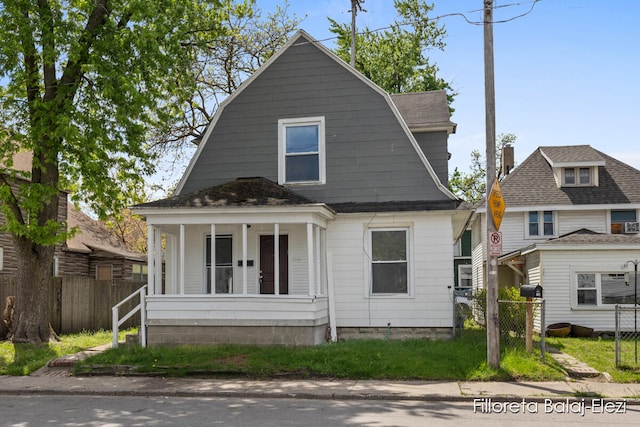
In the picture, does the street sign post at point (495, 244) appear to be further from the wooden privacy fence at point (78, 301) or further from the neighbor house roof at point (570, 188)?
the neighbor house roof at point (570, 188)

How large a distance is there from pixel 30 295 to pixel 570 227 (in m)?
20.6

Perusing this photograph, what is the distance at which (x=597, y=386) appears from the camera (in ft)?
34.8

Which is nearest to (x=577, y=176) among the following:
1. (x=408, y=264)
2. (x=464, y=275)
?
(x=408, y=264)

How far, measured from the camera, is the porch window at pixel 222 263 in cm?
1667

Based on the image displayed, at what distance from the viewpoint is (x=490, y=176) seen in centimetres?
1161

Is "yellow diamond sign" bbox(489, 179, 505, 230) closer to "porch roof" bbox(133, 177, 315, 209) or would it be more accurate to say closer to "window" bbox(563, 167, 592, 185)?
"porch roof" bbox(133, 177, 315, 209)

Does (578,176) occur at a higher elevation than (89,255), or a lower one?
higher

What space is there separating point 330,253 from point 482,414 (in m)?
7.69

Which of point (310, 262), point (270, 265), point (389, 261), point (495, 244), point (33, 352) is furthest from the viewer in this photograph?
point (270, 265)

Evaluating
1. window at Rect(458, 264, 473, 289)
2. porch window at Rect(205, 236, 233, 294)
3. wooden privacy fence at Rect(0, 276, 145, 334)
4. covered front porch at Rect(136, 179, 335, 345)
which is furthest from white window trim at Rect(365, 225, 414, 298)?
window at Rect(458, 264, 473, 289)

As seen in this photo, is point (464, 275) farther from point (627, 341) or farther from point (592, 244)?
point (627, 341)

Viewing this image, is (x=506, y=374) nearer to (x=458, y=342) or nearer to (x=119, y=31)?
(x=458, y=342)

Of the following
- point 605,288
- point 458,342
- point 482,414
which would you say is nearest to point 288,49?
point 458,342

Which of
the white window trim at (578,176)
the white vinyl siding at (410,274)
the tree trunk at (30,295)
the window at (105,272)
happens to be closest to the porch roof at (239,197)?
the white vinyl siding at (410,274)
